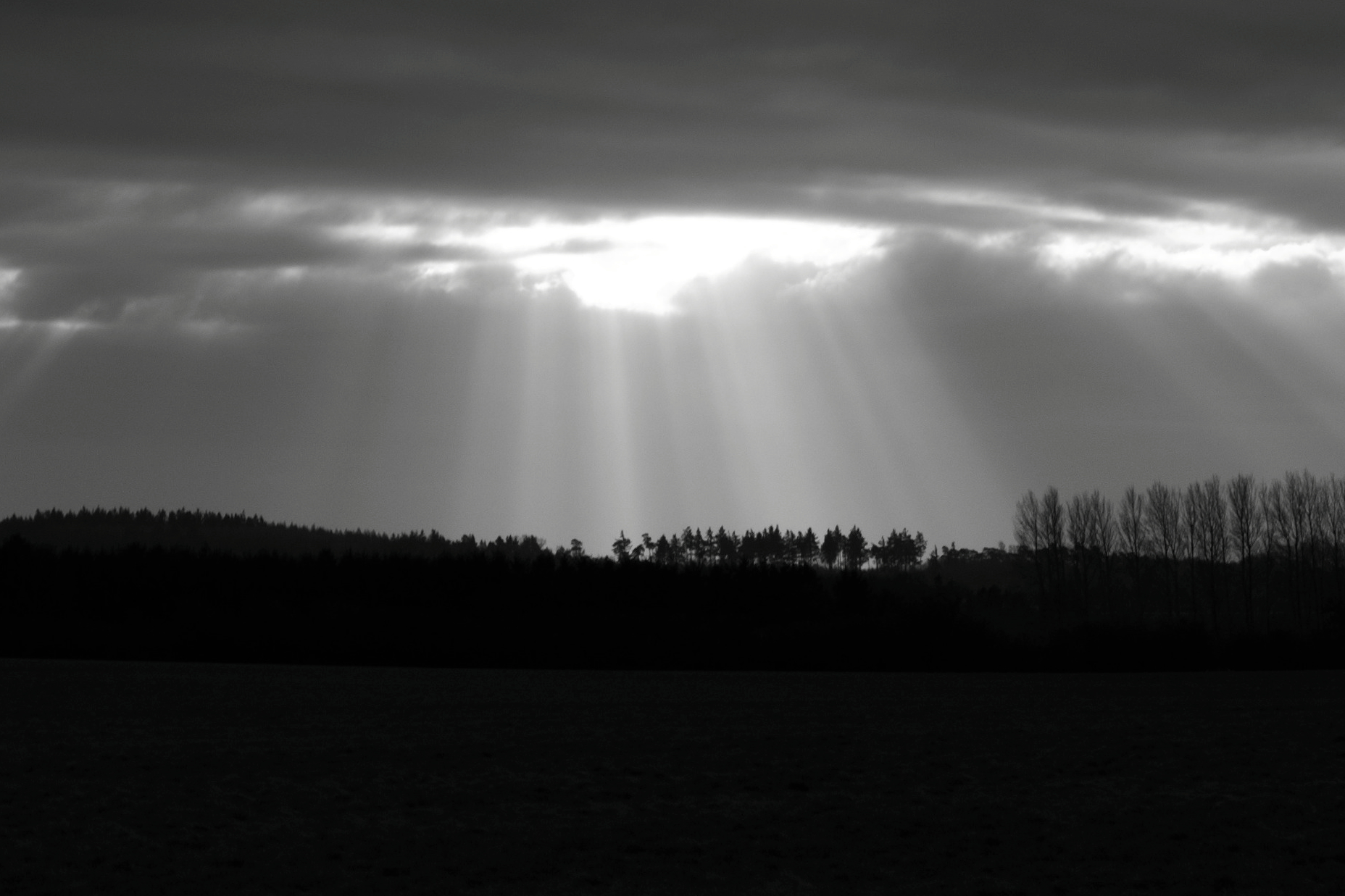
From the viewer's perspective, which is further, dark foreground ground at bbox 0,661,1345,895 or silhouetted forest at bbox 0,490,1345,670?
silhouetted forest at bbox 0,490,1345,670

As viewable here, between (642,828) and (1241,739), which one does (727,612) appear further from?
(642,828)

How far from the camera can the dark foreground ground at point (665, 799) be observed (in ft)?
73.0

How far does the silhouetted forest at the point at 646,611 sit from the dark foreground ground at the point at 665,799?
52852mm

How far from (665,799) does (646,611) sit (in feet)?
386

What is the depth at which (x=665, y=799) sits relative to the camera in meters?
→ 30.6

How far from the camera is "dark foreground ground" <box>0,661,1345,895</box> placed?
22266mm

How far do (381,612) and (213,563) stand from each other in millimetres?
34206

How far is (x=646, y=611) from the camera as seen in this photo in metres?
148

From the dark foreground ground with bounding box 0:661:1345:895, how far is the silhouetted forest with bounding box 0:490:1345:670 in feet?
173

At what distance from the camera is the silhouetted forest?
110 meters

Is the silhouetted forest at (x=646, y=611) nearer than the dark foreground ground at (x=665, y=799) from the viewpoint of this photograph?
No

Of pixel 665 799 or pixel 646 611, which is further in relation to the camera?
pixel 646 611

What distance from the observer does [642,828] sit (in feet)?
87.7

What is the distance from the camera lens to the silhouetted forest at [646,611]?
110125 mm
